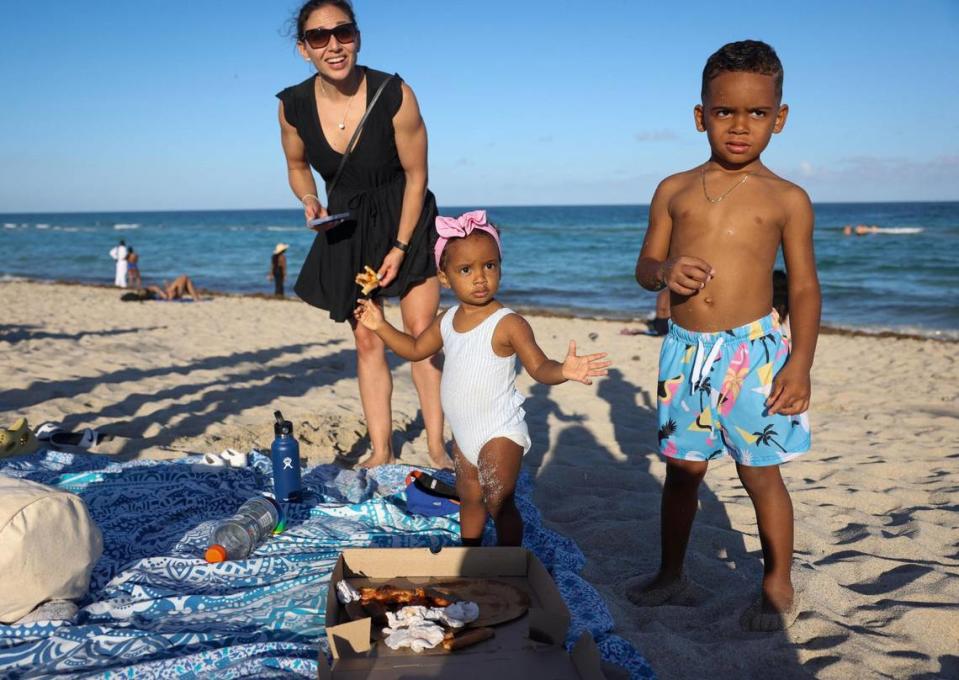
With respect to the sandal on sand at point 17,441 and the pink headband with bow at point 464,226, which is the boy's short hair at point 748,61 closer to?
the pink headband with bow at point 464,226

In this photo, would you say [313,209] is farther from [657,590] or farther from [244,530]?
[657,590]

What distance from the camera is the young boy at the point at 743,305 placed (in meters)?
2.71

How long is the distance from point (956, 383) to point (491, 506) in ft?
23.8

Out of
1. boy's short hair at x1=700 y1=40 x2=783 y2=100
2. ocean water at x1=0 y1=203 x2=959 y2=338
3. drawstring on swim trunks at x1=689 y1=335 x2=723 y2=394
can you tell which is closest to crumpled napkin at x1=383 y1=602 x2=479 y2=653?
drawstring on swim trunks at x1=689 y1=335 x2=723 y2=394

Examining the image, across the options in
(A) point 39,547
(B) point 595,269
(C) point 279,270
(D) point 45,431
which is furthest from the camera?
(B) point 595,269

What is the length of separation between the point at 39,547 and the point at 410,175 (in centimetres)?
264

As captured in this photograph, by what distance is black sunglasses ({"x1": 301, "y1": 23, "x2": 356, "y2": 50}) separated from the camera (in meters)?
3.84

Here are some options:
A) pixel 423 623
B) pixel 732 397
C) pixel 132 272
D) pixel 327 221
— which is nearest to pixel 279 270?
pixel 132 272

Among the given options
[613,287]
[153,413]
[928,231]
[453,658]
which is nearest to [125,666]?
[453,658]

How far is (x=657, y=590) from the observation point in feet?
10.4

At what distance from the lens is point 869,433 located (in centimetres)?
593

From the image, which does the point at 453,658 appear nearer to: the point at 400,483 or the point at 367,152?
the point at 400,483

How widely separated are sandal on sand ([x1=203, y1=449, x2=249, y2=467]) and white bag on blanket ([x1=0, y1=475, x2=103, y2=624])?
63.1 inches

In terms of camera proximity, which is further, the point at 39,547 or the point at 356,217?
the point at 356,217
